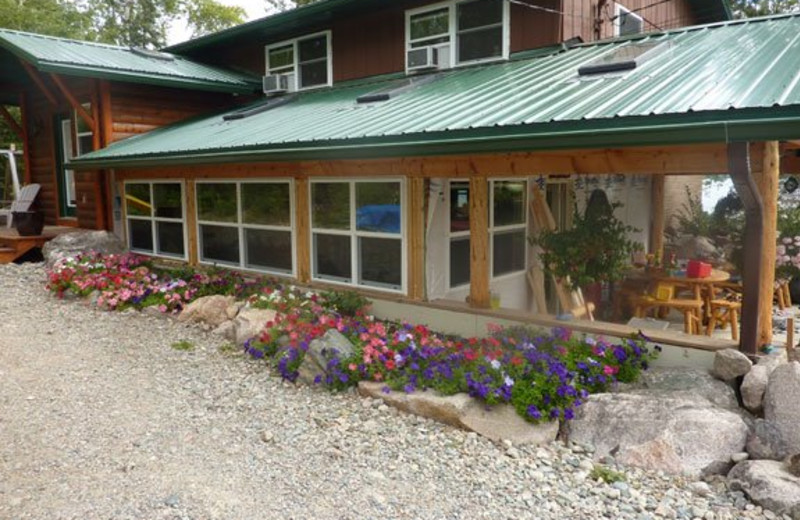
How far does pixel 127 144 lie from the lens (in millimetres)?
10961

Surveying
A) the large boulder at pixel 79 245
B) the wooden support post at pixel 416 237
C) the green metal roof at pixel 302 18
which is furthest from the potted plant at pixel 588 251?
the large boulder at pixel 79 245

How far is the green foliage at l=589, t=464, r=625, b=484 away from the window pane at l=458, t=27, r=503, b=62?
693 cm

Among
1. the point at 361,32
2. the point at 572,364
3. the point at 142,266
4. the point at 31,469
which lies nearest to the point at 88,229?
the point at 142,266

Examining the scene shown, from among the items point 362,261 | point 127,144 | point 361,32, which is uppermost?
point 361,32

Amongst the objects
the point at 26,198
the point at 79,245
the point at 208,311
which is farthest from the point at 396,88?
the point at 26,198

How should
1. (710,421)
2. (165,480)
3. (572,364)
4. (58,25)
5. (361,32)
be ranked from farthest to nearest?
1. (58,25)
2. (361,32)
3. (572,364)
4. (710,421)
5. (165,480)

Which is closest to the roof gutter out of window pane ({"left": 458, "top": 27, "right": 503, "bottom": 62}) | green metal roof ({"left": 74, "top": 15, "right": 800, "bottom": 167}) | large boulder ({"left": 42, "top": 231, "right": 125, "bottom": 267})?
green metal roof ({"left": 74, "top": 15, "right": 800, "bottom": 167})

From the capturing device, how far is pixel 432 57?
9.71 meters

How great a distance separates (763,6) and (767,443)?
68.5 feet

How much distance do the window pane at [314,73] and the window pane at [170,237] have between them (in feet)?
12.3

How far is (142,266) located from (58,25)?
56.5 feet

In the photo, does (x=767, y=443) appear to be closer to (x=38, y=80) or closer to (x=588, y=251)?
(x=588, y=251)

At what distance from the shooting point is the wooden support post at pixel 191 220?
9727 millimetres

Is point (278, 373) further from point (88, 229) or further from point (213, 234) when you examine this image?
point (88, 229)
